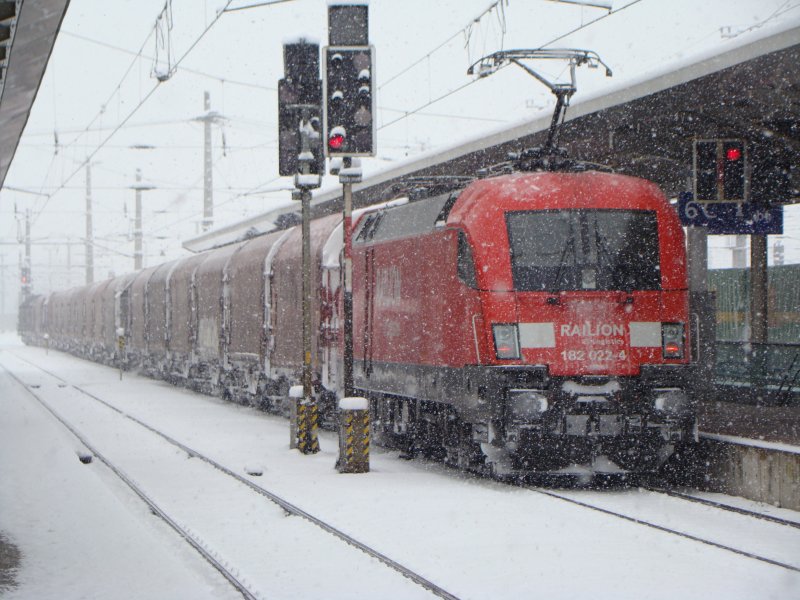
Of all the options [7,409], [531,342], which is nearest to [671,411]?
[531,342]

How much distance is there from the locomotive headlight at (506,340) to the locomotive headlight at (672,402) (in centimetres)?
149

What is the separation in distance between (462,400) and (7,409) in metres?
14.3

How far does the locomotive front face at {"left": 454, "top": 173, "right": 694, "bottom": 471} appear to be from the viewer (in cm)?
A: 1088

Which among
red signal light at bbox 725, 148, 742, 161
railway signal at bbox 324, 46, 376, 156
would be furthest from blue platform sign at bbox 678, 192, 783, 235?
railway signal at bbox 324, 46, 376, 156

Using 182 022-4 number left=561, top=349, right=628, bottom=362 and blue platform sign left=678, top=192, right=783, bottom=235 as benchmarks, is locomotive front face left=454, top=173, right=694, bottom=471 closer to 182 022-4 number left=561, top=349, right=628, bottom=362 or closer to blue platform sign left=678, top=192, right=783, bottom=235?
182 022-4 number left=561, top=349, right=628, bottom=362

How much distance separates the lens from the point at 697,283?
54.6ft

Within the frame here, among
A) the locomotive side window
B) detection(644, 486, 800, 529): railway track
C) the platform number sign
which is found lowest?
detection(644, 486, 800, 529): railway track

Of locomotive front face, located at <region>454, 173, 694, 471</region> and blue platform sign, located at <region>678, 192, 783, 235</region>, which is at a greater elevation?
blue platform sign, located at <region>678, 192, 783, 235</region>

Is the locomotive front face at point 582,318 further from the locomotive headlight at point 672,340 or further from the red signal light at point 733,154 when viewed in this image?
the red signal light at point 733,154

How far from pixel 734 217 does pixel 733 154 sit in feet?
6.02

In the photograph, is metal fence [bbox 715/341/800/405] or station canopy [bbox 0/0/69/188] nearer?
station canopy [bbox 0/0/69/188]

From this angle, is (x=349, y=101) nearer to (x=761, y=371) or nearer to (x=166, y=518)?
(x=166, y=518)

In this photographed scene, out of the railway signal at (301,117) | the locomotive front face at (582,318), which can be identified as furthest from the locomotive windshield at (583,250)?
the railway signal at (301,117)

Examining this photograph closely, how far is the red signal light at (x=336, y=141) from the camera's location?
1233 centimetres
